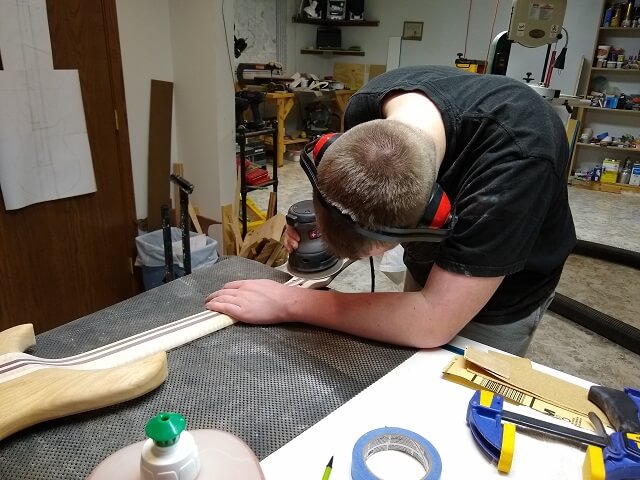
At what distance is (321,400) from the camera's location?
0.74m

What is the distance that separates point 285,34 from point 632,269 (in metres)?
4.38

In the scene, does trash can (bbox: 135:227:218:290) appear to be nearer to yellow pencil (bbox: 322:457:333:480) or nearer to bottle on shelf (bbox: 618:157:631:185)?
yellow pencil (bbox: 322:457:333:480)

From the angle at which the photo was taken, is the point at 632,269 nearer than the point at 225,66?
No

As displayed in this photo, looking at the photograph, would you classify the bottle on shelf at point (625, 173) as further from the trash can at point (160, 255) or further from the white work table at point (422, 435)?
the white work table at point (422, 435)

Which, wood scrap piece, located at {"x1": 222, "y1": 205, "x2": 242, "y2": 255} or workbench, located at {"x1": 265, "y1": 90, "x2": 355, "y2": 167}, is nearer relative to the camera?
wood scrap piece, located at {"x1": 222, "y1": 205, "x2": 242, "y2": 255}

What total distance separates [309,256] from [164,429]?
66cm

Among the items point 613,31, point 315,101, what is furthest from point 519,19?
point 315,101

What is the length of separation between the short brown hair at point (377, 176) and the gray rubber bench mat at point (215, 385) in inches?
9.7

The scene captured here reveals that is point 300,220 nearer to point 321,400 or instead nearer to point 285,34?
point 321,400

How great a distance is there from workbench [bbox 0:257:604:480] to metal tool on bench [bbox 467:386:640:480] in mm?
19

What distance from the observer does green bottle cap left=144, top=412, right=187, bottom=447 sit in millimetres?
459

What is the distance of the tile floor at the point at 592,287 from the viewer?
214 centimetres

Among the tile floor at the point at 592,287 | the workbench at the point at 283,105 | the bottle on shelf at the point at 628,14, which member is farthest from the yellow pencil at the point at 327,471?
the bottle on shelf at the point at 628,14

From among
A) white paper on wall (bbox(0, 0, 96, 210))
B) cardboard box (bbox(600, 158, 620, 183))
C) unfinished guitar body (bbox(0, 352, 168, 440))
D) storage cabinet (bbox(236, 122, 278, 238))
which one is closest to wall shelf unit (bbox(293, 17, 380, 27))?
cardboard box (bbox(600, 158, 620, 183))
